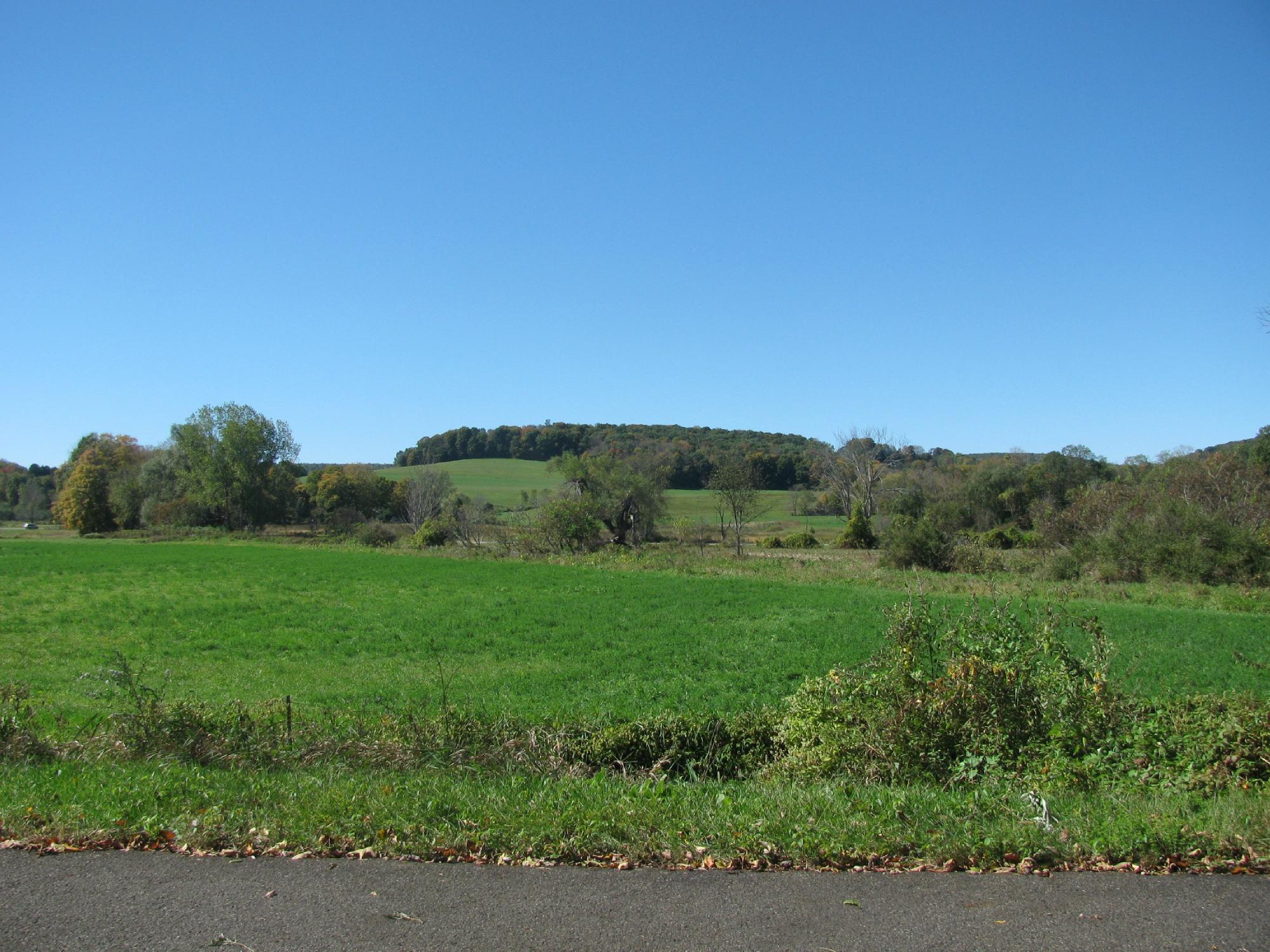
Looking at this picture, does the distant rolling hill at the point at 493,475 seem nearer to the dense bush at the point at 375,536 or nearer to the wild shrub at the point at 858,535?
the dense bush at the point at 375,536

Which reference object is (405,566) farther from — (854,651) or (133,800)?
(133,800)

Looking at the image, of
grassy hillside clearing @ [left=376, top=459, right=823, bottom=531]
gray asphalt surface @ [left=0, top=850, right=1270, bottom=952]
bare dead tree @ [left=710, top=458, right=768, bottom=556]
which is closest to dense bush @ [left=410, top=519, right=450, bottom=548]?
grassy hillside clearing @ [left=376, top=459, right=823, bottom=531]

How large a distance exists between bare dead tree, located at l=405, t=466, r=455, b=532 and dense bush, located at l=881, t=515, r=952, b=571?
42764 mm

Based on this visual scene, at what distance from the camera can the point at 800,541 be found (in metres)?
56.4

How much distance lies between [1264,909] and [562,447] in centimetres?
11445

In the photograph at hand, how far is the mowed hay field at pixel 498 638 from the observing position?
1408 cm

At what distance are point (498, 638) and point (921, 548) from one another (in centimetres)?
2572

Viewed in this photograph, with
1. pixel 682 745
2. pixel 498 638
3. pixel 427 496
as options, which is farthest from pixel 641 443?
pixel 682 745

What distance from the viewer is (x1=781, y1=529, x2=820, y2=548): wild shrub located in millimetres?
55750

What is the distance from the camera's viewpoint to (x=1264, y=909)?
3572 mm

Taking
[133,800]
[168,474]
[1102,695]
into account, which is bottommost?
[133,800]

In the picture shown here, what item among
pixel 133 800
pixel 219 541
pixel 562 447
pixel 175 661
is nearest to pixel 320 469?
pixel 219 541

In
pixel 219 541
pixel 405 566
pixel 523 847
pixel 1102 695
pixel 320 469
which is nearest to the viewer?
pixel 523 847

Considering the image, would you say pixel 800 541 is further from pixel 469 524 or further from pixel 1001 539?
pixel 469 524
